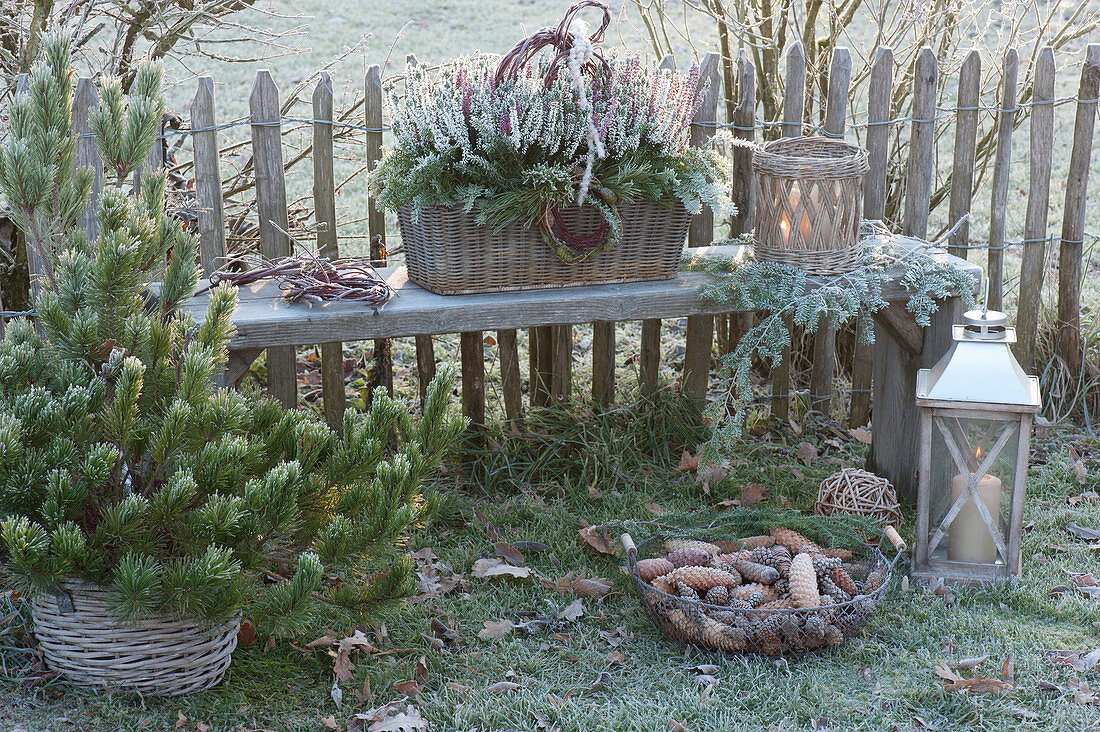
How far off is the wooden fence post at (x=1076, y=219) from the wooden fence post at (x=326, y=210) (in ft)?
10.4

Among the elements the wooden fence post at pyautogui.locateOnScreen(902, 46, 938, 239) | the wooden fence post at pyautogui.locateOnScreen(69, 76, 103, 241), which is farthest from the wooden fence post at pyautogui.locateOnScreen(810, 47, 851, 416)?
the wooden fence post at pyautogui.locateOnScreen(69, 76, 103, 241)

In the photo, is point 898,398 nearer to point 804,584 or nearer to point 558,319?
point 804,584

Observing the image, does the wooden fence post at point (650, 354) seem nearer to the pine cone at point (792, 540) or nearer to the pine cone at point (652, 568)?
the pine cone at point (792, 540)

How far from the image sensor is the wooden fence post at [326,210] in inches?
149

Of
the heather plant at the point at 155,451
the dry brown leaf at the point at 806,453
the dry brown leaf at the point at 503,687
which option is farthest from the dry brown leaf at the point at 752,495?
the heather plant at the point at 155,451

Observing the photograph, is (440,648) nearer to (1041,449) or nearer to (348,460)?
(348,460)

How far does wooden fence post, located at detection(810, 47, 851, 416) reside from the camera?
402 centimetres

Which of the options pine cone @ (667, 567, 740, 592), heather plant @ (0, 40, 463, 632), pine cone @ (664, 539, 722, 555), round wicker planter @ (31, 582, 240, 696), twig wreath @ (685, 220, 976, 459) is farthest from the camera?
twig wreath @ (685, 220, 976, 459)

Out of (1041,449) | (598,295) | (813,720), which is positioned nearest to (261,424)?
(598,295)

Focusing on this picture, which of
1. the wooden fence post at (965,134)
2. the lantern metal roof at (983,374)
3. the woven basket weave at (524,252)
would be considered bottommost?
the lantern metal roof at (983,374)

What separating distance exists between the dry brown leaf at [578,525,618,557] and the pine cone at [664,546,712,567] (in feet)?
1.16

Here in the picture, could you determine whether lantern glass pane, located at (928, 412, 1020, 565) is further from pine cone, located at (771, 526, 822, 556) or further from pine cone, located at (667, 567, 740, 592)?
pine cone, located at (667, 567, 740, 592)

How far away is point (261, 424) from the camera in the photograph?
273cm

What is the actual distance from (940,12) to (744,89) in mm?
1039
